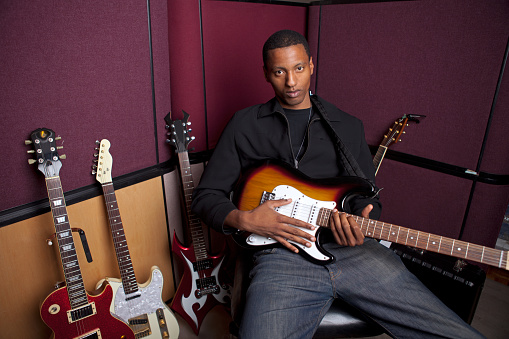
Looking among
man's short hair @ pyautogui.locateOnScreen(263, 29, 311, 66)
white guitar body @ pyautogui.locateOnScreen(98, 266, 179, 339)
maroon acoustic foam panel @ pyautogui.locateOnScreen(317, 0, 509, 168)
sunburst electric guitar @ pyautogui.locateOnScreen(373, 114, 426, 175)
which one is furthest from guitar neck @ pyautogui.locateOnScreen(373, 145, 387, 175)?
white guitar body @ pyautogui.locateOnScreen(98, 266, 179, 339)

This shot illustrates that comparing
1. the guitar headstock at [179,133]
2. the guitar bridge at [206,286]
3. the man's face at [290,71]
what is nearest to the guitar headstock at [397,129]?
the man's face at [290,71]

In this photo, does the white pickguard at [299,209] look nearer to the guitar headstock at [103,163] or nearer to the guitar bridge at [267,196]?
the guitar bridge at [267,196]

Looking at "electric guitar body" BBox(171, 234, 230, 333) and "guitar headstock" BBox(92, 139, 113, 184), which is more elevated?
"guitar headstock" BBox(92, 139, 113, 184)

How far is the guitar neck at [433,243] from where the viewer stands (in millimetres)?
1057

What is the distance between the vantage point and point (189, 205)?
1.97 m

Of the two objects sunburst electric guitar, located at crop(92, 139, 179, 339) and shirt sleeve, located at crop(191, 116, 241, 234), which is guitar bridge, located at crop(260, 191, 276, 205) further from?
sunburst electric guitar, located at crop(92, 139, 179, 339)

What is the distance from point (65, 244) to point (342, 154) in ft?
4.13

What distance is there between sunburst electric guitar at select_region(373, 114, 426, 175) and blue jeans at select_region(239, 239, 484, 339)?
2.90 ft

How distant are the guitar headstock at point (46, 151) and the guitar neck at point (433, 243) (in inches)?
43.3

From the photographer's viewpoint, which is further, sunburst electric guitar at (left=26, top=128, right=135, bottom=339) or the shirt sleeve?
the shirt sleeve

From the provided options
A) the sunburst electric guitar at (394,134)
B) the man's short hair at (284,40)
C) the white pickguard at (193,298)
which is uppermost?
the man's short hair at (284,40)

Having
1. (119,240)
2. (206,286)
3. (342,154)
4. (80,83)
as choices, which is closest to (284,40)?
(342,154)

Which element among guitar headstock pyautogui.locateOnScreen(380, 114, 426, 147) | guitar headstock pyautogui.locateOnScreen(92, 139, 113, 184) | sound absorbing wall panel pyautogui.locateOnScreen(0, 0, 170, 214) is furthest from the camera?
guitar headstock pyautogui.locateOnScreen(380, 114, 426, 147)

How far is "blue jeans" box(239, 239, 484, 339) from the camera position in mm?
1183
